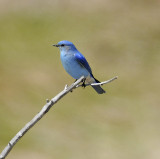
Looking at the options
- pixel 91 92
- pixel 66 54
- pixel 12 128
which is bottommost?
pixel 66 54

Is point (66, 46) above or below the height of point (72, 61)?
above

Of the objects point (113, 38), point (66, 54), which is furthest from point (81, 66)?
point (113, 38)

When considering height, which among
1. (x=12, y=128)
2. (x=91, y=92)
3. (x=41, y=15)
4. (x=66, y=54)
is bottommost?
(x=66, y=54)

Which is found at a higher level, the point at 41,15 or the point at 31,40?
the point at 41,15

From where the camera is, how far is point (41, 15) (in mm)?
13953

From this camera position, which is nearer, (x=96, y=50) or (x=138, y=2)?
(x=96, y=50)

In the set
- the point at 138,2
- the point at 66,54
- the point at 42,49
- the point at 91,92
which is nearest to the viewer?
the point at 66,54

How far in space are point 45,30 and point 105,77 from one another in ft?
7.77

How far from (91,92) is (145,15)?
13.2ft

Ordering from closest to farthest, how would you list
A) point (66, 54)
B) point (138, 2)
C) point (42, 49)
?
point (66, 54) < point (42, 49) < point (138, 2)

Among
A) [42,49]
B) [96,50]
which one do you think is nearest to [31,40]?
[42,49]

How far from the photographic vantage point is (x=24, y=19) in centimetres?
1377

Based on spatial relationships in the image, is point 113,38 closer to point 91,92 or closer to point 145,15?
point 145,15

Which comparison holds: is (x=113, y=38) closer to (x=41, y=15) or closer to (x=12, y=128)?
(x=41, y=15)
